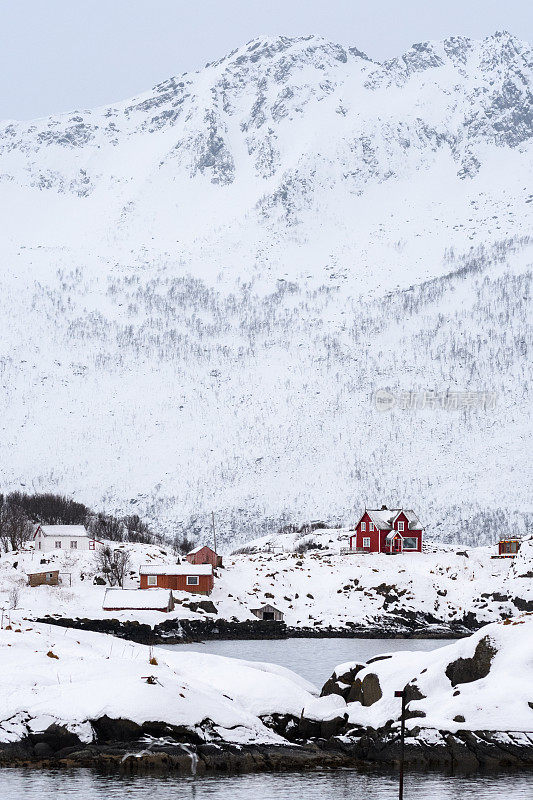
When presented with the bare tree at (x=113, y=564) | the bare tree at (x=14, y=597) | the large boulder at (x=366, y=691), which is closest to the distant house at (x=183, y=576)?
the bare tree at (x=113, y=564)

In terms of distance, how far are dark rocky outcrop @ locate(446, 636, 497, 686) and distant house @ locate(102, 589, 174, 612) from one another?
56.0 metres

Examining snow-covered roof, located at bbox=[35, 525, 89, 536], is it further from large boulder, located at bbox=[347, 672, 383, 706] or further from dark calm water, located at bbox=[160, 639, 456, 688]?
large boulder, located at bbox=[347, 672, 383, 706]

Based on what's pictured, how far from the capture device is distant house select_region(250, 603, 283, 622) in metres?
104

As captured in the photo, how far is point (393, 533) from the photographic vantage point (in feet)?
431

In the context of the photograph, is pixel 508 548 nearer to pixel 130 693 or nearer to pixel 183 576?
pixel 183 576

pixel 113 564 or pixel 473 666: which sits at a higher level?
pixel 113 564

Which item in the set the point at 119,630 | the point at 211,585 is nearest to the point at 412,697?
the point at 119,630

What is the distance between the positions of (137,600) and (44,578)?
8.68 meters

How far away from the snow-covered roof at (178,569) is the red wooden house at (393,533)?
3121 centimetres

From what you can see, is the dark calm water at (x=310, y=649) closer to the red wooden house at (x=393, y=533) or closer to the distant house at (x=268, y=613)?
the distant house at (x=268, y=613)

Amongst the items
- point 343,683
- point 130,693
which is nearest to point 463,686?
point 343,683

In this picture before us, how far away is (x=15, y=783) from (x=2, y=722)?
11.7ft

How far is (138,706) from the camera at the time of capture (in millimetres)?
38531

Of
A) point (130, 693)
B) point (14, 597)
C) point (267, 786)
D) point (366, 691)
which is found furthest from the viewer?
point (14, 597)
